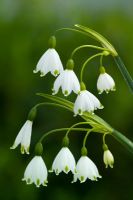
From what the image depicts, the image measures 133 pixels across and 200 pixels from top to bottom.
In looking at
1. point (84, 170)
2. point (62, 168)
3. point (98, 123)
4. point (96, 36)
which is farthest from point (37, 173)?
point (96, 36)

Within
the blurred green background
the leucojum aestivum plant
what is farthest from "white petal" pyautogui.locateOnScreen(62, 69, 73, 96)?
the blurred green background

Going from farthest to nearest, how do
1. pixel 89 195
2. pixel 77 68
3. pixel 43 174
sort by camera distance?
pixel 77 68 < pixel 89 195 < pixel 43 174

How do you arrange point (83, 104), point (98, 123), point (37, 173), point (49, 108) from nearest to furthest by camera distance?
point (83, 104) → point (98, 123) → point (37, 173) → point (49, 108)

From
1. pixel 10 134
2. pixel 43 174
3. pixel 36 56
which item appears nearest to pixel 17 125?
pixel 10 134

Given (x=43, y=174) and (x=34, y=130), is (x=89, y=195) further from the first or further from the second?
(x=43, y=174)

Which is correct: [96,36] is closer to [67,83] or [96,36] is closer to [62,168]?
[67,83]

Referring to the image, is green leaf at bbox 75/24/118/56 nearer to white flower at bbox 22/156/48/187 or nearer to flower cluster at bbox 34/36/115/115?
flower cluster at bbox 34/36/115/115
